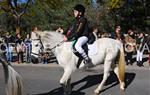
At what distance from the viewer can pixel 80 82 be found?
1448 centimetres

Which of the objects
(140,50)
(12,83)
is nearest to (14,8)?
(140,50)

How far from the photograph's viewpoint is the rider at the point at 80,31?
11.9 m

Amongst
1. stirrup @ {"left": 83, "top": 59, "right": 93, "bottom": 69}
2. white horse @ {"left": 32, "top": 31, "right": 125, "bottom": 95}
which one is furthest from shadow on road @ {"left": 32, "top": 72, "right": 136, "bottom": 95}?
stirrup @ {"left": 83, "top": 59, "right": 93, "bottom": 69}

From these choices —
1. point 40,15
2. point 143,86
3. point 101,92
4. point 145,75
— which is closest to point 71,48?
point 101,92

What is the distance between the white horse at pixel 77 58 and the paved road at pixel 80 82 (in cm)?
48

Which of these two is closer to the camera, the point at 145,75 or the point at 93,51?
the point at 93,51

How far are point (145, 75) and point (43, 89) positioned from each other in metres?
5.09

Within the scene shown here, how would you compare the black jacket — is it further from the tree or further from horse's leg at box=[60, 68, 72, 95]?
the tree

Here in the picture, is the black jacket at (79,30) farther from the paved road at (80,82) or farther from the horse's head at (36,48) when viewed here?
the paved road at (80,82)

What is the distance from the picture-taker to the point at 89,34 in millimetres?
12359

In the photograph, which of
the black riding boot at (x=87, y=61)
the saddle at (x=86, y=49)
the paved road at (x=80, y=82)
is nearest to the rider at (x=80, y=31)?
the black riding boot at (x=87, y=61)

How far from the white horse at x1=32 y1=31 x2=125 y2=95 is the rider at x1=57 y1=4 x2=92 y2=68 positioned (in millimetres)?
254

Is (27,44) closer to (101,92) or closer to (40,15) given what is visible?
(101,92)

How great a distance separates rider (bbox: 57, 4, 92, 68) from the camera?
→ 11.9 metres
